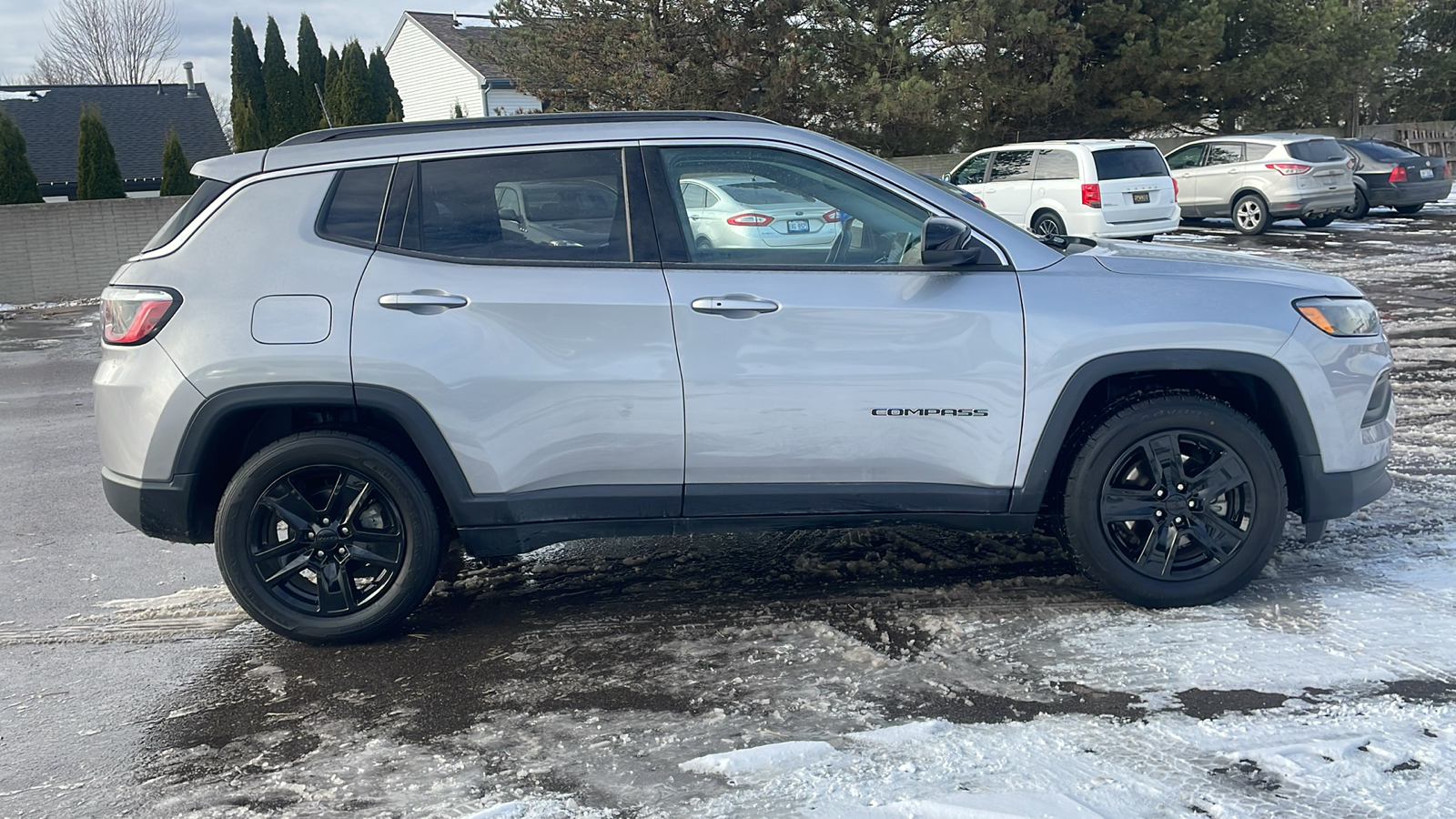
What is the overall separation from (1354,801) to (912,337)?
1.90 metres

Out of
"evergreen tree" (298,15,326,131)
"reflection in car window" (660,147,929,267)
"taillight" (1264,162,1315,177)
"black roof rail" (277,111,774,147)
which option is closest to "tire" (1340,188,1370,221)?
"taillight" (1264,162,1315,177)

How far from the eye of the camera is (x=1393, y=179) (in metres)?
21.4

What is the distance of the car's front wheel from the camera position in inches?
792

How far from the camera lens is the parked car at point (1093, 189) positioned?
1667 centimetres

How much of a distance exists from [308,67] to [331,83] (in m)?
1.70

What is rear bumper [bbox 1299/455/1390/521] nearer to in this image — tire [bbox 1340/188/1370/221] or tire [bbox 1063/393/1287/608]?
tire [bbox 1063/393/1287/608]

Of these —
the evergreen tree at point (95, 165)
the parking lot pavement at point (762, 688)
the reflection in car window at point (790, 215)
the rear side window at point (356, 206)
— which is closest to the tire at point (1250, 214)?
the parking lot pavement at point (762, 688)

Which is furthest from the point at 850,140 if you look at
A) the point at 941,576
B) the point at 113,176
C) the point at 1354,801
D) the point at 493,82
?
the point at 1354,801

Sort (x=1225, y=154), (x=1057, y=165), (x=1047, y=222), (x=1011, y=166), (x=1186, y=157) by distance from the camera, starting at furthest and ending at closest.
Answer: (x=1186, y=157), (x=1225, y=154), (x=1011, y=166), (x=1047, y=222), (x=1057, y=165)

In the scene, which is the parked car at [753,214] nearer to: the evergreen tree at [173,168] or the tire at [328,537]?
the tire at [328,537]

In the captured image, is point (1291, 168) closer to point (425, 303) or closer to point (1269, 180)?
point (1269, 180)

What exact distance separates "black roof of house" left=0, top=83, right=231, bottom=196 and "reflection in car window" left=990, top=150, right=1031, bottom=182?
84.3 ft

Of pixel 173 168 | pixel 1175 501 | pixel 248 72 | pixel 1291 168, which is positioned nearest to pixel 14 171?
pixel 173 168

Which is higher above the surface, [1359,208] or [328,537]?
[1359,208]
